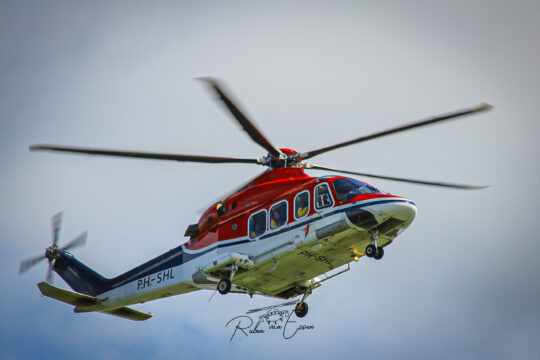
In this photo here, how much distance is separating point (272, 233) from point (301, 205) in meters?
1.30

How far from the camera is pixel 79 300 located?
2531cm

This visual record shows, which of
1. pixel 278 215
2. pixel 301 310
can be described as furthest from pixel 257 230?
pixel 301 310

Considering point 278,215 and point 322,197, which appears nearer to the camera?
point 322,197

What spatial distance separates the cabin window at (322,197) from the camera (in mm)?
20750

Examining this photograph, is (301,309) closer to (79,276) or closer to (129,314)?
(129,314)

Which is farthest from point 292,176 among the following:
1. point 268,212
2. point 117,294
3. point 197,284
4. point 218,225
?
point 117,294

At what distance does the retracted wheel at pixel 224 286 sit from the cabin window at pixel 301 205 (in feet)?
10.3

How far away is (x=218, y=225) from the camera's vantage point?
23.1 m

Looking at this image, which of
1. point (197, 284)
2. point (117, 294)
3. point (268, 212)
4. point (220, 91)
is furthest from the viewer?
point (117, 294)

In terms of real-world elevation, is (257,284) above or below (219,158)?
below

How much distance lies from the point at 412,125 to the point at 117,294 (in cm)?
1287

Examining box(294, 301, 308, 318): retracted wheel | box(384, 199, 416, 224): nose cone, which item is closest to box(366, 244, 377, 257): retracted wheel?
box(384, 199, 416, 224): nose cone

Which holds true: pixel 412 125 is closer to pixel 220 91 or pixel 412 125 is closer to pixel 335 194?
pixel 335 194

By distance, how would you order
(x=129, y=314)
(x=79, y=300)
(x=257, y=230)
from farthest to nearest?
(x=129, y=314)
(x=79, y=300)
(x=257, y=230)
